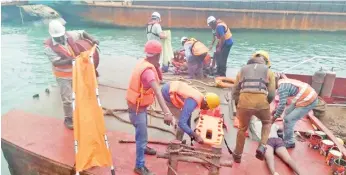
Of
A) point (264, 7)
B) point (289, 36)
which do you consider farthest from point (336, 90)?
point (264, 7)

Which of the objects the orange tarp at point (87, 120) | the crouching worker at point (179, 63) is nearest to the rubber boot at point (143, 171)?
the orange tarp at point (87, 120)

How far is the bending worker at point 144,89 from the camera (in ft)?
10.2

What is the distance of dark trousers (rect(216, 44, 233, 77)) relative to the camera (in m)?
7.10

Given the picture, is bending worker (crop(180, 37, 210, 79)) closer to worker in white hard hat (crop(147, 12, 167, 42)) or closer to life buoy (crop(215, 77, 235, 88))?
life buoy (crop(215, 77, 235, 88))

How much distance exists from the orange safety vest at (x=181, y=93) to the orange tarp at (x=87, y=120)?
3.31ft

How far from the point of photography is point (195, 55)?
6770 mm

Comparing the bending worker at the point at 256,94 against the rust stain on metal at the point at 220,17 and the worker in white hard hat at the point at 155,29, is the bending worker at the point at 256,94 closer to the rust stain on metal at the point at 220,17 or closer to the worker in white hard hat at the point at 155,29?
the worker in white hard hat at the point at 155,29

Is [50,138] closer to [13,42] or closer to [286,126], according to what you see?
[286,126]

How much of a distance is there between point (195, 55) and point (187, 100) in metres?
3.33

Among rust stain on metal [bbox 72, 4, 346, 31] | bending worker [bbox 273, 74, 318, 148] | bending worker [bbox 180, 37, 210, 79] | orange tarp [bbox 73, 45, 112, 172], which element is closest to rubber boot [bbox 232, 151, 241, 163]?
bending worker [bbox 273, 74, 318, 148]

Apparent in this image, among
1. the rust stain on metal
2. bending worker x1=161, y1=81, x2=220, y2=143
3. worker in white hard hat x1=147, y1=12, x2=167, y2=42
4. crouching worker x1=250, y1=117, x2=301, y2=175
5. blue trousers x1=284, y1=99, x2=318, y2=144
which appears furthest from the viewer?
the rust stain on metal

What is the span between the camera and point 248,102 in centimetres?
348

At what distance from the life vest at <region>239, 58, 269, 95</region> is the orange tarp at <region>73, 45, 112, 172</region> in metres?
1.92

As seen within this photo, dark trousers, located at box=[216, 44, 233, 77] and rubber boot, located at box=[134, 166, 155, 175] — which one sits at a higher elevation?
dark trousers, located at box=[216, 44, 233, 77]
